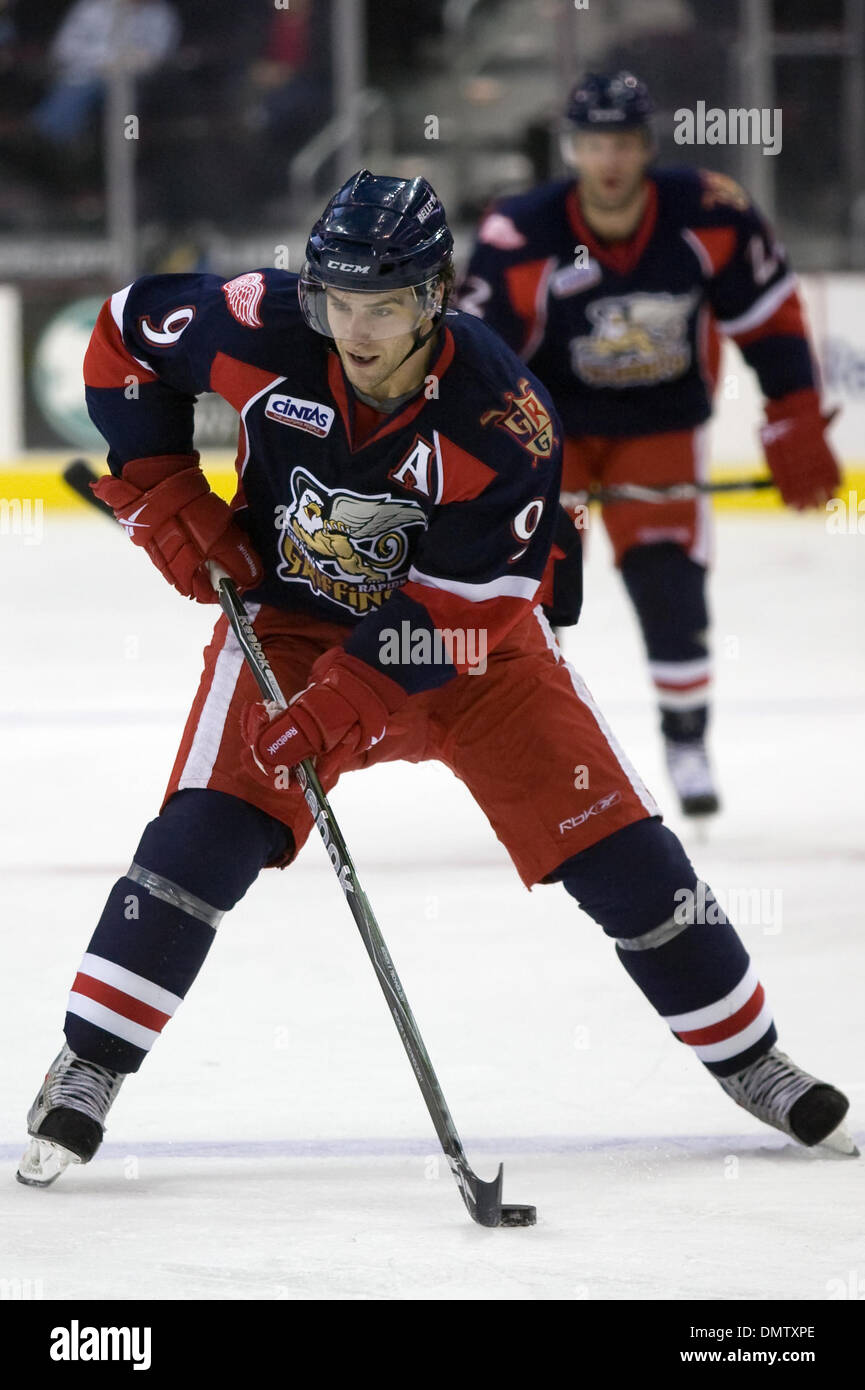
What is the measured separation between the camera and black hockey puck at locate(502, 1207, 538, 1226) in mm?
2129

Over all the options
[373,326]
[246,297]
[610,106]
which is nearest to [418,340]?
[373,326]

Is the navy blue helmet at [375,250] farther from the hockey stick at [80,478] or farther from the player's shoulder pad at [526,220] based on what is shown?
the player's shoulder pad at [526,220]

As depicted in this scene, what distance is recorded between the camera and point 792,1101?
7.73ft

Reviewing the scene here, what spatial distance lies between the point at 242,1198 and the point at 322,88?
23.8ft

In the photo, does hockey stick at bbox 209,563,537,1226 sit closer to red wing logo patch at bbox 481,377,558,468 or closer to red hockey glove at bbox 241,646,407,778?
red hockey glove at bbox 241,646,407,778

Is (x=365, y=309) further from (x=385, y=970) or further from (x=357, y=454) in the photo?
(x=385, y=970)

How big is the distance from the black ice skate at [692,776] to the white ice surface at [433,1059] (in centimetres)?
6

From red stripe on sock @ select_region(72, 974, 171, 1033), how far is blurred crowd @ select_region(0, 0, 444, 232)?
6892 mm

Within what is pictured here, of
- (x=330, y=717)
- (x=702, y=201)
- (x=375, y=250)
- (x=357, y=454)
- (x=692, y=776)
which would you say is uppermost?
(x=375, y=250)

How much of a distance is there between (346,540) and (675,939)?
22.0 inches

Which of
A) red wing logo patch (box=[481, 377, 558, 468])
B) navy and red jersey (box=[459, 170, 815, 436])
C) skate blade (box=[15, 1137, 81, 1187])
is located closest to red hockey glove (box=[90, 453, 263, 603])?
red wing logo patch (box=[481, 377, 558, 468])

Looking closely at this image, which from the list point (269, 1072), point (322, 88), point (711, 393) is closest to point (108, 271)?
point (322, 88)

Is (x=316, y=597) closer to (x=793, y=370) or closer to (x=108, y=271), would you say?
(x=793, y=370)

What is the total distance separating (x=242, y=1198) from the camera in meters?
2.22
